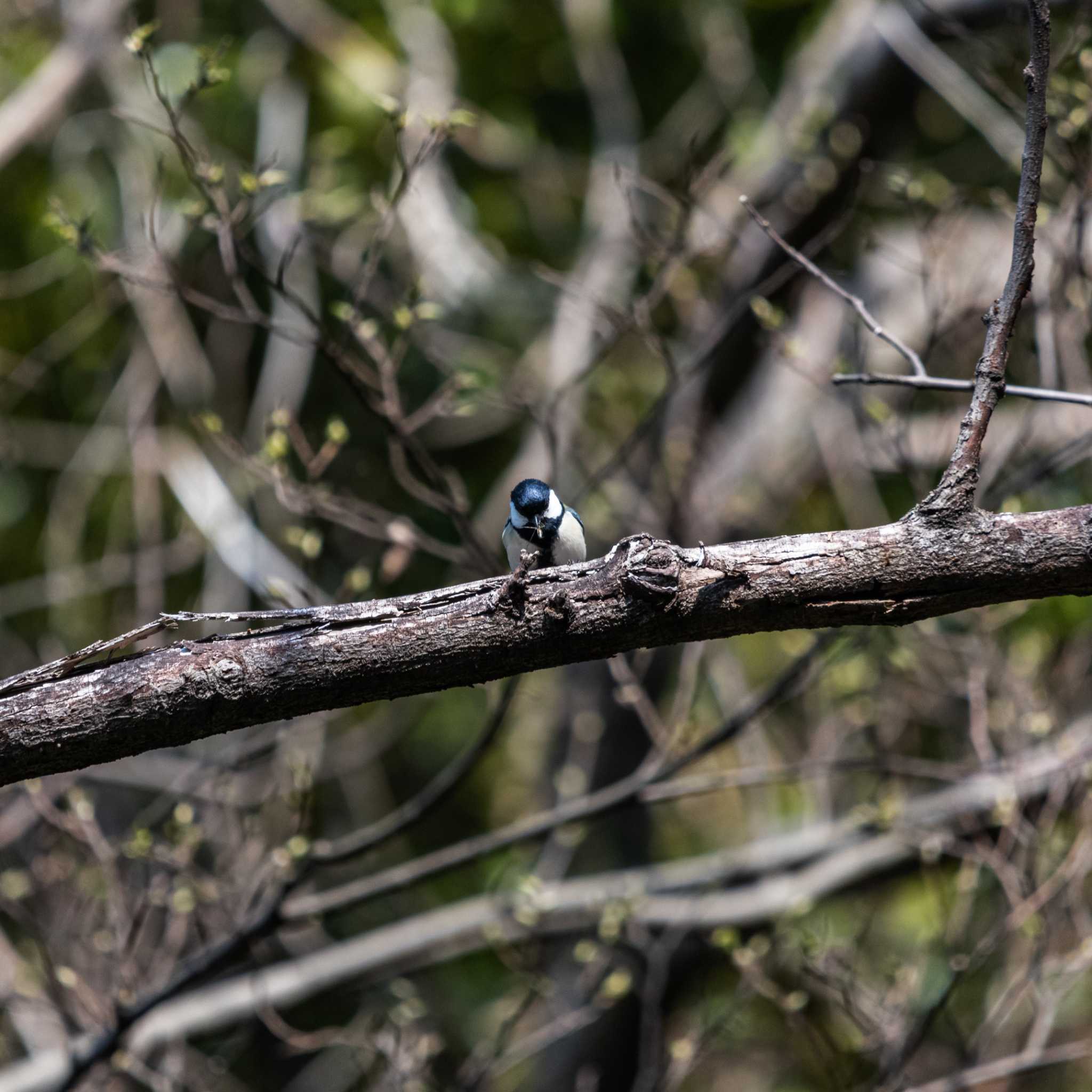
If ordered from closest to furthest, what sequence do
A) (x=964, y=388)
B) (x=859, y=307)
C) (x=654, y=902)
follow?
(x=964, y=388), (x=859, y=307), (x=654, y=902)

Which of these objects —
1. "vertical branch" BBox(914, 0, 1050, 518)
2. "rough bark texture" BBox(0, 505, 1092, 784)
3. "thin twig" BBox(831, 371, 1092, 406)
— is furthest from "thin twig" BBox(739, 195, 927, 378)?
"rough bark texture" BBox(0, 505, 1092, 784)

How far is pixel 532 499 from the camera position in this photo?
3.83 metres

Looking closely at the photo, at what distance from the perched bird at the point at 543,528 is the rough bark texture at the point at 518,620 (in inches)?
64.2

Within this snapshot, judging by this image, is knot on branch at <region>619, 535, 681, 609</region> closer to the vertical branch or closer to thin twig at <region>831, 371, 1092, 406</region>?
the vertical branch

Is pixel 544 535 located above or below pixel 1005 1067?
above

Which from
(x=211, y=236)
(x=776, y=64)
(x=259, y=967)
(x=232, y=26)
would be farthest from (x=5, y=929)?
(x=776, y=64)

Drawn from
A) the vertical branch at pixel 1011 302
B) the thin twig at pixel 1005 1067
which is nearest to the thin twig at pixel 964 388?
the vertical branch at pixel 1011 302

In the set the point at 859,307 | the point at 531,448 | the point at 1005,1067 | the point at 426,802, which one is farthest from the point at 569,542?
the point at 531,448

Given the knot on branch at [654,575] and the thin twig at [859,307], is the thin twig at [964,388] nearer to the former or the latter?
the thin twig at [859,307]

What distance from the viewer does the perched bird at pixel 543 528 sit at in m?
3.82

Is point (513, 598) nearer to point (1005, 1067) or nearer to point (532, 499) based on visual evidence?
point (532, 499)

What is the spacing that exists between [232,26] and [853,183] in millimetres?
4496

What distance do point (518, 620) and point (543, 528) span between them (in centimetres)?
176

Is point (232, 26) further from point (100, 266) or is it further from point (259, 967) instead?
point (259, 967)
